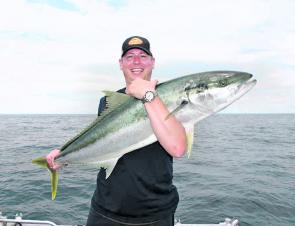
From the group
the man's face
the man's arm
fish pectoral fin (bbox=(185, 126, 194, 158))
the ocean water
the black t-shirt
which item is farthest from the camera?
the ocean water

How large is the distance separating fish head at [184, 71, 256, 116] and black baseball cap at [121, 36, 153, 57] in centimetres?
79

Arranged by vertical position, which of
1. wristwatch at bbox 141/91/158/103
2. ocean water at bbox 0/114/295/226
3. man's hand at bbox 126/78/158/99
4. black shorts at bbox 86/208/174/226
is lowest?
ocean water at bbox 0/114/295/226

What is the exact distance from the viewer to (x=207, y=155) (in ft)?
90.8

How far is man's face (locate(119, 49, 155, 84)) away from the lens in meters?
4.12

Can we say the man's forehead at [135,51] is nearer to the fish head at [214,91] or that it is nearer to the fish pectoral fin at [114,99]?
the fish pectoral fin at [114,99]

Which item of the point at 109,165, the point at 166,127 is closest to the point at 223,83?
the point at 166,127

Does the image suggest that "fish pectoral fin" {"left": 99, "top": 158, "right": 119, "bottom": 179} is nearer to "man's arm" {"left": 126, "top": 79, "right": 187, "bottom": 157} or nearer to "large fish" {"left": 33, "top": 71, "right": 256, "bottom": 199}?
"large fish" {"left": 33, "top": 71, "right": 256, "bottom": 199}

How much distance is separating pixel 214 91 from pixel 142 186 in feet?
4.29

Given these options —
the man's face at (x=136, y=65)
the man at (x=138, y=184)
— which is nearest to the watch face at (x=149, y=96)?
the man at (x=138, y=184)

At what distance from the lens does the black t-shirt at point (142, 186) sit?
3.94m

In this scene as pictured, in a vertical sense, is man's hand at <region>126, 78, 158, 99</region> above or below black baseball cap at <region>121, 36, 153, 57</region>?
below

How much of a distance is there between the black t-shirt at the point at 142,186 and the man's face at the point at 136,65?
2.71 ft

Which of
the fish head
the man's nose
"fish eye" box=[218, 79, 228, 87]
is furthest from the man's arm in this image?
the man's nose

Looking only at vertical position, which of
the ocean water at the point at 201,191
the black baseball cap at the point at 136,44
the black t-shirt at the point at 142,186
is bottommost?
the ocean water at the point at 201,191
